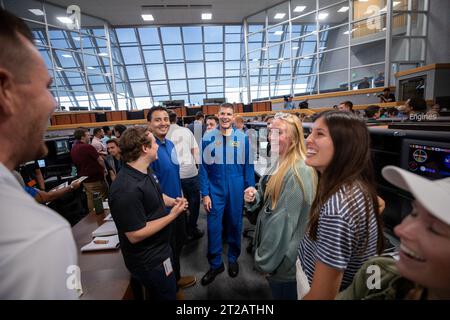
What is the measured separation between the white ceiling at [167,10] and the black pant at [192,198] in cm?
901

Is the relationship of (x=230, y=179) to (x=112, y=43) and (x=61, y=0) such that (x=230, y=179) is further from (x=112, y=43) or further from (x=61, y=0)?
(x=112, y=43)

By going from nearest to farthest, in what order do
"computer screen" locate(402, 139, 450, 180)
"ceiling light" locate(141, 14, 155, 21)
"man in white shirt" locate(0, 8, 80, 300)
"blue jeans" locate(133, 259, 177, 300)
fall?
"man in white shirt" locate(0, 8, 80, 300) < "computer screen" locate(402, 139, 450, 180) < "blue jeans" locate(133, 259, 177, 300) < "ceiling light" locate(141, 14, 155, 21)

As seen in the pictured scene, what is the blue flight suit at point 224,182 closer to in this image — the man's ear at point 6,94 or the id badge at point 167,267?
the id badge at point 167,267

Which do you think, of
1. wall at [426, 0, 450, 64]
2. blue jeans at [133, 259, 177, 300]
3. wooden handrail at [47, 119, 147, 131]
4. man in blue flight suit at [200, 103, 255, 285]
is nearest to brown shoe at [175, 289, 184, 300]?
man in blue flight suit at [200, 103, 255, 285]

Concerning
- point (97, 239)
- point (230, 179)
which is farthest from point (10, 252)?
point (230, 179)

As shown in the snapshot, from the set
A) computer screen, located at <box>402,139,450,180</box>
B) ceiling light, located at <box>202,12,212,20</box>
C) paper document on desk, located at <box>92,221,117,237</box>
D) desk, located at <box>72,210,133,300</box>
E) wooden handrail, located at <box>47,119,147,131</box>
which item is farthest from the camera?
ceiling light, located at <box>202,12,212,20</box>

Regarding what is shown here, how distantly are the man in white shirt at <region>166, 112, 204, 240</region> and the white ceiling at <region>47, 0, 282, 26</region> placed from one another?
8.57m

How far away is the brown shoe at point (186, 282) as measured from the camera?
226 centimetres

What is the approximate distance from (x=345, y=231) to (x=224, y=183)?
1560 millimetres

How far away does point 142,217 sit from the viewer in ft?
4.47

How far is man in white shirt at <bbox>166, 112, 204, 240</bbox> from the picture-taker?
3.17 metres

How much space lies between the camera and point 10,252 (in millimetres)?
410

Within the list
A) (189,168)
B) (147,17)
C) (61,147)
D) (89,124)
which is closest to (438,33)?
(189,168)

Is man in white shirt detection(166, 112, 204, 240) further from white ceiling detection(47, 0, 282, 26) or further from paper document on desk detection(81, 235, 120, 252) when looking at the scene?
white ceiling detection(47, 0, 282, 26)
